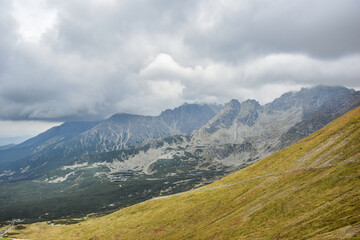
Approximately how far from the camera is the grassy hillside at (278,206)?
51.4 metres

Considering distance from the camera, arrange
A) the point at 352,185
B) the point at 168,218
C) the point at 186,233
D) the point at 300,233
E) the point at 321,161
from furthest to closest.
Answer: the point at 168,218
the point at 321,161
the point at 186,233
the point at 352,185
the point at 300,233

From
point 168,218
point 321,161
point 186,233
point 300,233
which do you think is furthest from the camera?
point 168,218

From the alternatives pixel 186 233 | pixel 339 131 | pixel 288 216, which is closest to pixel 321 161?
pixel 339 131

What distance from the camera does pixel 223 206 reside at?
94688 millimetres

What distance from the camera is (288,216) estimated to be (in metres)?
61.4

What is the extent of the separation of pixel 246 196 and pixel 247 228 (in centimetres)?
3223

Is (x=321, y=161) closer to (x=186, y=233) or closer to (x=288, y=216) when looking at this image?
(x=288, y=216)

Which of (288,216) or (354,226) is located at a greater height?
(354,226)

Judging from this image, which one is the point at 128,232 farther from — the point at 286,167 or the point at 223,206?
the point at 286,167

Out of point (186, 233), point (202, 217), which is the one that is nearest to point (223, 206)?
point (202, 217)

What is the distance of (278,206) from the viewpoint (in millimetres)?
70250

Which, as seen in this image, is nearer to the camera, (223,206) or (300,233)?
(300,233)

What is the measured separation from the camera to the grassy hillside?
5144 centimetres

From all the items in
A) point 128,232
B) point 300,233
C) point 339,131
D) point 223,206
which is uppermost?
point 339,131
